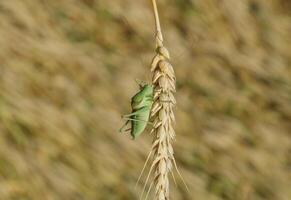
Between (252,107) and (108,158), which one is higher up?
(252,107)

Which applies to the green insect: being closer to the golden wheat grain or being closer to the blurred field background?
the golden wheat grain

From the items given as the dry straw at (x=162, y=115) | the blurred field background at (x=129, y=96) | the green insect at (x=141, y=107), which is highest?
the blurred field background at (x=129, y=96)

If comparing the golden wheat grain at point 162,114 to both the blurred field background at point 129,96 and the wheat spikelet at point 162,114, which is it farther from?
the blurred field background at point 129,96

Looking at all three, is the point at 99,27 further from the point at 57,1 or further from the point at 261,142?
the point at 261,142

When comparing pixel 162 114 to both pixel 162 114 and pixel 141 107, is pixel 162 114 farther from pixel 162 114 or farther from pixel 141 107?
pixel 141 107

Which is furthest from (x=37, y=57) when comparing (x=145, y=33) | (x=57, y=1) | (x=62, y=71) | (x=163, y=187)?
(x=163, y=187)

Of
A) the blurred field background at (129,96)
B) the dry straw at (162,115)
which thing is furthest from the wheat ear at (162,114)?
the blurred field background at (129,96)
